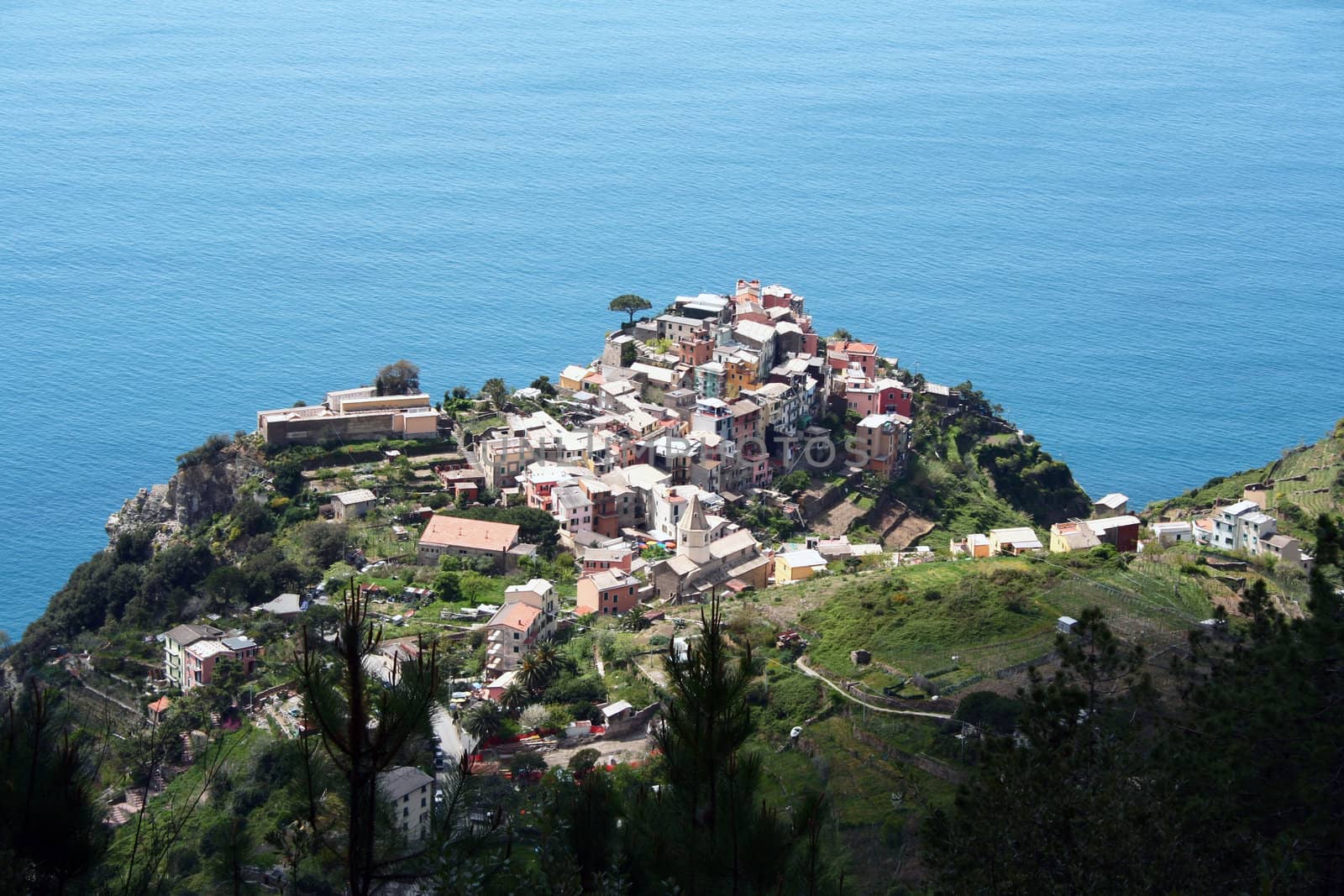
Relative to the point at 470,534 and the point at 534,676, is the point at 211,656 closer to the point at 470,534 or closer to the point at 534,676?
the point at 534,676

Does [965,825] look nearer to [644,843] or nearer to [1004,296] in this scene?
[644,843]

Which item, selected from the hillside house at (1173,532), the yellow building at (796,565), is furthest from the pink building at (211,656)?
the hillside house at (1173,532)

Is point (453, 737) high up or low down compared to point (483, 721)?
down

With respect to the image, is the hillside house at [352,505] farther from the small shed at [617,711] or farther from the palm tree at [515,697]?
the small shed at [617,711]

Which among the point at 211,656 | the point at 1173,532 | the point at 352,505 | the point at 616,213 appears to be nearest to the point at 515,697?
the point at 211,656

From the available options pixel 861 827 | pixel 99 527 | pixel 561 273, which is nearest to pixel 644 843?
pixel 861 827
